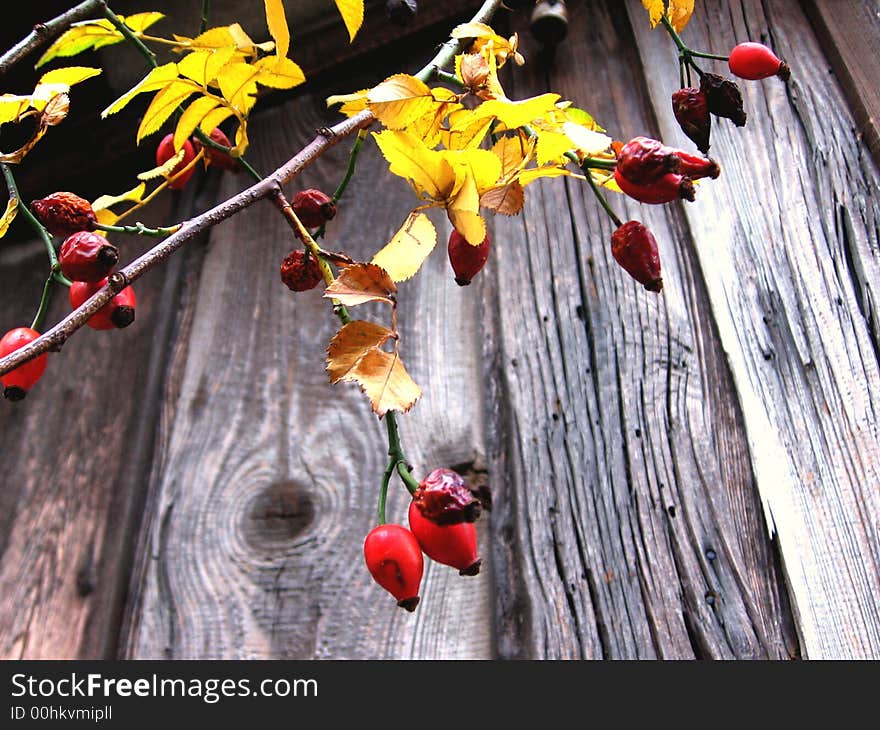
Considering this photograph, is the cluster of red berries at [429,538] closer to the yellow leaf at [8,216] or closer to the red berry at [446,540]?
the red berry at [446,540]

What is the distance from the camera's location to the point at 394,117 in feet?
1.68

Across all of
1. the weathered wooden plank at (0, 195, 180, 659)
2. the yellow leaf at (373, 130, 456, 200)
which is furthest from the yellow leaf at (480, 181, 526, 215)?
the weathered wooden plank at (0, 195, 180, 659)

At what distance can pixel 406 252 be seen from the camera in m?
0.50

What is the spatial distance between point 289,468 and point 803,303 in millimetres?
557

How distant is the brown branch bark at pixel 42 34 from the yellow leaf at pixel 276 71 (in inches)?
7.0

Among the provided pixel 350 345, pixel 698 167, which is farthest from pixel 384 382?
pixel 698 167

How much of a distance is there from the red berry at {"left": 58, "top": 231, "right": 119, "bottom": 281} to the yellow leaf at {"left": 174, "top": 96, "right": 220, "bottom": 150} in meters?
0.09

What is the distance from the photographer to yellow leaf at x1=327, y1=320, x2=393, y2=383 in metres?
0.49

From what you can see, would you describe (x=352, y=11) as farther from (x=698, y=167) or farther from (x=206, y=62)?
(x=698, y=167)

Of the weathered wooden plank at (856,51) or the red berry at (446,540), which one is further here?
the weathered wooden plank at (856,51)

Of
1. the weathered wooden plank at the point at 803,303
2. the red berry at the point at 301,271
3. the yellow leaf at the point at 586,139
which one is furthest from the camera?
the weathered wooden plank at the point at 803,303

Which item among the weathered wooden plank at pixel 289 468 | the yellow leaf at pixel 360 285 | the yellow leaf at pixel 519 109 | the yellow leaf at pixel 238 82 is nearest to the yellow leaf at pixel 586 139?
the yellow leaf at pixel 519 109

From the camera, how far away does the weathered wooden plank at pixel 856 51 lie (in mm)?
817

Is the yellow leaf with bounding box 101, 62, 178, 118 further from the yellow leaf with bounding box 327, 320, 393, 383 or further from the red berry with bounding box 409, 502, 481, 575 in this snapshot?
the red berry with bounding box 409, 502, 481, 575
